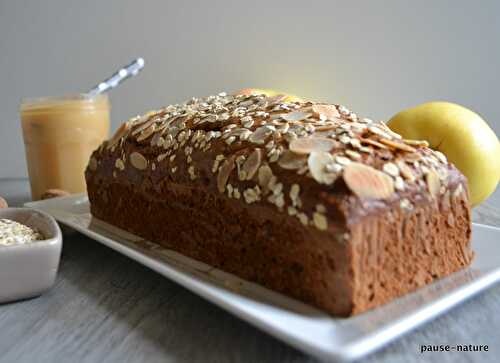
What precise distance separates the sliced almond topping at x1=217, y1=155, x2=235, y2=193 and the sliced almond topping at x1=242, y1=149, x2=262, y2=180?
3cm

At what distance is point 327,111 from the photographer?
3.25ft

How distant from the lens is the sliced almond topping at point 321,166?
0.74 m

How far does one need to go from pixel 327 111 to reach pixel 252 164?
0.22 meters

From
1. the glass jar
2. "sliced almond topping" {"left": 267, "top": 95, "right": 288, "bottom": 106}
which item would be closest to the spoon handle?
the glass jar

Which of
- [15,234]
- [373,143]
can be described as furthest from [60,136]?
[373,143]

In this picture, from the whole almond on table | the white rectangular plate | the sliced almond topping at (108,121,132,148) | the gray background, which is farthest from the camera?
the gray background

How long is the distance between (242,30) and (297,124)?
125cm

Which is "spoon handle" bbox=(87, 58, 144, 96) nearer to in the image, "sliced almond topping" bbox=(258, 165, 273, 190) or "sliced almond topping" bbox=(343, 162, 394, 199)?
"sliced almond topping" bbox=(258, 165, 273, 190)

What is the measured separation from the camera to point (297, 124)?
3.00 ft

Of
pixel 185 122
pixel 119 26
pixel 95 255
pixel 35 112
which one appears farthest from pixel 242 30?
pixel 95 255

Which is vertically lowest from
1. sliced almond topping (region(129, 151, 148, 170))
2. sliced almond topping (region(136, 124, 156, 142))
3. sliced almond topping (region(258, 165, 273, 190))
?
sliced almond topping (region(129, 151, 148, 170))

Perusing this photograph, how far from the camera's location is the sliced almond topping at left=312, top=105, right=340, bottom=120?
0.96 m

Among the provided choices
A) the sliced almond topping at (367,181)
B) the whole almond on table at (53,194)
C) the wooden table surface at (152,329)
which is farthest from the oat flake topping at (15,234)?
the sliced almond topping at (367,181)

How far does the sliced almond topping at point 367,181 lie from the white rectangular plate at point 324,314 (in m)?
0.16
